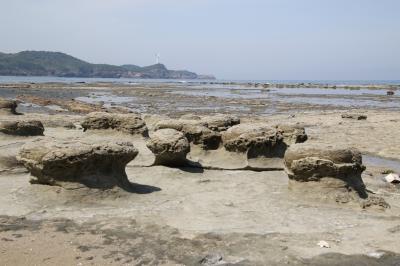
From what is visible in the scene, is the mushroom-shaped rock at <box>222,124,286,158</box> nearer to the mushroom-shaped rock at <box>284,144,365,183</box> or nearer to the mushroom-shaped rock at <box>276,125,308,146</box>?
the mushroom-shaped rock at <box>276,125,308,146</box>

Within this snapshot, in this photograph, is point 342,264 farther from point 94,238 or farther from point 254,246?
point 94,238

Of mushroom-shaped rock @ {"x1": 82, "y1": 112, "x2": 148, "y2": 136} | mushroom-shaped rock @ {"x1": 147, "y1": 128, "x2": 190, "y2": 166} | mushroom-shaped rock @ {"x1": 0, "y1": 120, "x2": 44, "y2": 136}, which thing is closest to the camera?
mushroom-shaped rock @ {"x1": 147, "y1": 128, "x2": 190, "y2": 166}

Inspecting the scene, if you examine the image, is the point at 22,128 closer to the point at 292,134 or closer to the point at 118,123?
the point at 118,123

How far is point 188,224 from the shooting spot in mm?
7824

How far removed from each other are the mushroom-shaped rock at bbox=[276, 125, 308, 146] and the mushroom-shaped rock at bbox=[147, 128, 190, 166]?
391cm

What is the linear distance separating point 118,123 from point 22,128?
9.50 feet

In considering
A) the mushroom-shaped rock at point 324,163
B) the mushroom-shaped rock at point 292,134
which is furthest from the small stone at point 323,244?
the mushroom-shaped rock at point 292,134

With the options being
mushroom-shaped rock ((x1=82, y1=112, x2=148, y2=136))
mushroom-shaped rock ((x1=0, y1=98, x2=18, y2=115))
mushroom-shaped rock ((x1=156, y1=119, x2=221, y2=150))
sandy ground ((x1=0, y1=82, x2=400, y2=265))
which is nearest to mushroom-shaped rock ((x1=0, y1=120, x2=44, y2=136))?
mushroom-shaped rock ((x1=82, y1=112, x2=148, y2=136))

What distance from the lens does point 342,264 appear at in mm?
6293

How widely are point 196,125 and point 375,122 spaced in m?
15.8

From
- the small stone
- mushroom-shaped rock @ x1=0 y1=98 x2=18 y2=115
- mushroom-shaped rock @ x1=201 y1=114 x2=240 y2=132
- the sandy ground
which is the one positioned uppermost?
mushroom-shaped rock @ x1=201 y1=114 x2=240 y2=132

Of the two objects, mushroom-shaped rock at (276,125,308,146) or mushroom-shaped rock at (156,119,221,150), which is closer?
mushroom-shaped rock at (156,119,221,150)

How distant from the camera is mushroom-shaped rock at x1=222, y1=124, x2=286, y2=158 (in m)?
12.8

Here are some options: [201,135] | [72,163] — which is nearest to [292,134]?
[201,135]
